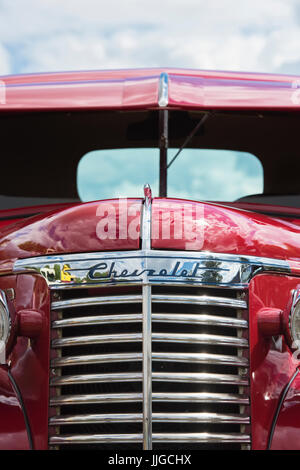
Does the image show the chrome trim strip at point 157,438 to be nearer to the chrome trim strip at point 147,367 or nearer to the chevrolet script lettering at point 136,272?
the chrome trim strip at point 147,367

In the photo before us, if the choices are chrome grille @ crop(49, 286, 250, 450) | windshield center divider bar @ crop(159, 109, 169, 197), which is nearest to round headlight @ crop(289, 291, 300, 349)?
chrome grille @ crop(49, 286, 250, 450)

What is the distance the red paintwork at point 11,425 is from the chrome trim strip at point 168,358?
26 centimetres

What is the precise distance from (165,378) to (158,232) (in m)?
0.59

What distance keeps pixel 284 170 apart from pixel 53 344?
2.23m

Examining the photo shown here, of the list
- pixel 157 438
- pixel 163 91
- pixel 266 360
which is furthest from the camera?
pixel 163 91

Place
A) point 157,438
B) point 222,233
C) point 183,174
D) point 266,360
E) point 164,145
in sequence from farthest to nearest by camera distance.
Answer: point 183,174 → point 164,145 → point 222,233 → point 266,360 → point 157,438

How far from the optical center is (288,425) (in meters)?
2.62

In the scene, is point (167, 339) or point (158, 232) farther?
point (158, 232)

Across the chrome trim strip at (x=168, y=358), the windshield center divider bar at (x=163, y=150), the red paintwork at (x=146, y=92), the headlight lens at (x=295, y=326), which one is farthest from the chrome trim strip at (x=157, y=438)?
the red paintwork at (x=146, y=92)

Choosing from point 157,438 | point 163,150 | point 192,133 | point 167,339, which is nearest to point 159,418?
point 157,438

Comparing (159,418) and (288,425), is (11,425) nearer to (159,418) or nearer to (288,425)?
(159,418)

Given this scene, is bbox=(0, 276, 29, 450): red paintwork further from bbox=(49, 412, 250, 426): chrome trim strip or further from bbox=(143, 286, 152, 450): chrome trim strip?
bbox=(143, 286, 152, 450): chrome trim strip

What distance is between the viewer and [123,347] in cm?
271
